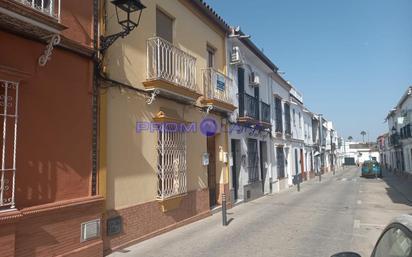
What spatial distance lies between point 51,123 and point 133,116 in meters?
2.31

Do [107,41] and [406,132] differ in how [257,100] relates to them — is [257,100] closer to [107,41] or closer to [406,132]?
[107,41]

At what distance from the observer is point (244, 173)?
14.8 meters

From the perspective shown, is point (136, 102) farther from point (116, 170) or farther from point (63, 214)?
point (63, 214)

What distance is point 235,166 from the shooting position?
1430cm

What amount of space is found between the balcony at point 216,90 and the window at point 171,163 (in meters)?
2.04

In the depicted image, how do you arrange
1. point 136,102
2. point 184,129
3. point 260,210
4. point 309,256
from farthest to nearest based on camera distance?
point 260,210 < point 184,129 < point 136,102 < point 309,256

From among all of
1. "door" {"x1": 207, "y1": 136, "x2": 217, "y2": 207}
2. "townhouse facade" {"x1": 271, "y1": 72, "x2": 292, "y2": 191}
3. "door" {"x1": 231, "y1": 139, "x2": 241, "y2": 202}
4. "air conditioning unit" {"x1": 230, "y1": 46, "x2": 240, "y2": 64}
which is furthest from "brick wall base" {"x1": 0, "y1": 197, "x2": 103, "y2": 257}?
"townhouse facade" {"x1": 271, "y1": 72, "x2": 292, "y2": 191}

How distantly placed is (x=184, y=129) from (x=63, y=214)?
180 inches

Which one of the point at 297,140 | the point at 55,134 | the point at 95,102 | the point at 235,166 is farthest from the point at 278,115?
the point at 55,134

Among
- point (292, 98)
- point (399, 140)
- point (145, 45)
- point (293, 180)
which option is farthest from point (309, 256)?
point (399, 140)

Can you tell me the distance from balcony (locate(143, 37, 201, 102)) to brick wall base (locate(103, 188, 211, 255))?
106 inches

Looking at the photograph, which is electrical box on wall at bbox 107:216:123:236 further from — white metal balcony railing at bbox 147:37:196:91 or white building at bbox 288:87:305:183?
white building at bbox 288:87:305:183

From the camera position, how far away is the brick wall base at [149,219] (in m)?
7.18

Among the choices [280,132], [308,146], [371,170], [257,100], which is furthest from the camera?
[371,170]
